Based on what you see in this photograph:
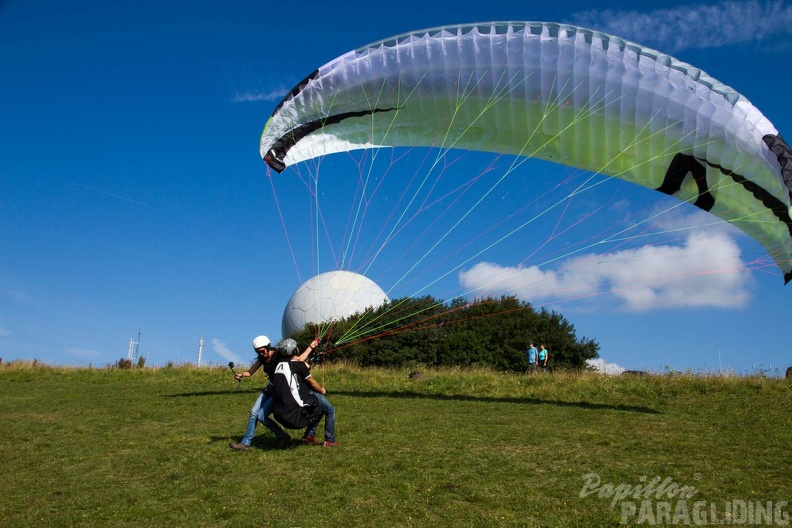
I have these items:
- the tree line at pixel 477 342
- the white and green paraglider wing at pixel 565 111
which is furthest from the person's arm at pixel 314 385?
the tree line at pixel 477 342

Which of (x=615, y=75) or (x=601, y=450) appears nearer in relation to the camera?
(x=601, y=450)

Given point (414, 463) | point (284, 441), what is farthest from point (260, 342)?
→ point (414, 463)

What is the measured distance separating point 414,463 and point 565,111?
736 cm

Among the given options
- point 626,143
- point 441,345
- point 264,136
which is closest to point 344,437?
point 264,136

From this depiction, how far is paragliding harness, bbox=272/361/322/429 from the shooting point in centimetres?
899

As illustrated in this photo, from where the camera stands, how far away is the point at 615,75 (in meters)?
12.0

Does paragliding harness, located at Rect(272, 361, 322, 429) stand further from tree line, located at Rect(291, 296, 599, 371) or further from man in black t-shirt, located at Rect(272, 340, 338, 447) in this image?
tree line, located at Rect(291, 296, 599, 371)

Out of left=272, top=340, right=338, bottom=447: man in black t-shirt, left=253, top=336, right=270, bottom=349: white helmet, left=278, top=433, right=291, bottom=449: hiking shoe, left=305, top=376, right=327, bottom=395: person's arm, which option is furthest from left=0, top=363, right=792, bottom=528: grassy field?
left=253, top=336, right=270, bottom=349: white helmet

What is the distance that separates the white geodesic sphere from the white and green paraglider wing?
77.0 feet

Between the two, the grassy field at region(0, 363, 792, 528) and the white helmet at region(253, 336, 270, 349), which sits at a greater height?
the white helmet at region(253, 336, 270, 349)

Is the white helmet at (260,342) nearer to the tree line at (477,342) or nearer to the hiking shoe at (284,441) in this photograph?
the hiking shoe at (284,441)

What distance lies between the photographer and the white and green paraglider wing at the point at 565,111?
1175 centimetres

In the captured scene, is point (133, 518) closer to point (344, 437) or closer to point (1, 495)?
point (1, 495)

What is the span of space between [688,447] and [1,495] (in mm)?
8622
